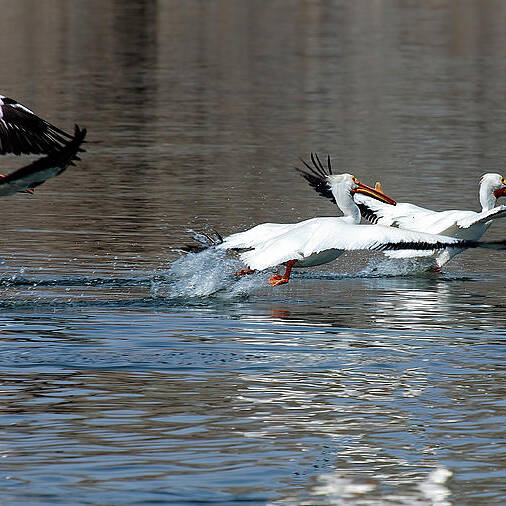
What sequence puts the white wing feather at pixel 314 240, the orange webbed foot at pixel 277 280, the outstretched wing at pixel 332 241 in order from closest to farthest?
the outstretched wing at pixel 332 241, the white wing feather at pixel 314 240, the orange webbed foot at pixel 277 280

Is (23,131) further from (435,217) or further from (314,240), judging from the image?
(435,217)

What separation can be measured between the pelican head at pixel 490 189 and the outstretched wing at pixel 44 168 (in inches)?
233

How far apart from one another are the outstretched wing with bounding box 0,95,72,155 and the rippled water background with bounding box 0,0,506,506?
1.13m

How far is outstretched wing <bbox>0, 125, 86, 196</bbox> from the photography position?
10.2m

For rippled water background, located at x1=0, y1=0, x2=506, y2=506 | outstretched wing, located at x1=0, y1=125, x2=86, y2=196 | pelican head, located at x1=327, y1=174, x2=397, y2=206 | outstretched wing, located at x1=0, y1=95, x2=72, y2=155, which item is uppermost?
outstretched wing, located at x1=0, y1=95, x2=72, y2=155

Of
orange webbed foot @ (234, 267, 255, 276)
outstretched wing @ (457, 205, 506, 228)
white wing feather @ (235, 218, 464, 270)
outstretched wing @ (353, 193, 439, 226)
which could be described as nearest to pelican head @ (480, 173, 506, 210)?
outstretched wing @ (353, 193, 439, 226)

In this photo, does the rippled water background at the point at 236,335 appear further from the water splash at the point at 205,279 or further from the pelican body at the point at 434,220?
the pelican body at the point at 434,220

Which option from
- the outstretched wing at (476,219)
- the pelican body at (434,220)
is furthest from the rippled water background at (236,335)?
the outstretched wing at (476,219)

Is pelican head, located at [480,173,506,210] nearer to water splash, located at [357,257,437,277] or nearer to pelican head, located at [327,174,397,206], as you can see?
water splash, located at [357,257,437,277]

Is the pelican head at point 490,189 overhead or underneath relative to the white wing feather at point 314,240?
overhead

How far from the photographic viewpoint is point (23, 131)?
13.1 meters

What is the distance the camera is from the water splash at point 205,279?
12.8 metres

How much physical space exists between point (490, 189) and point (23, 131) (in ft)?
16.5

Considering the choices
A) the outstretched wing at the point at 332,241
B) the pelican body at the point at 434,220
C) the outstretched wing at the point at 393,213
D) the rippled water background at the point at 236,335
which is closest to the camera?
the rippled water background at the point at 236,335
